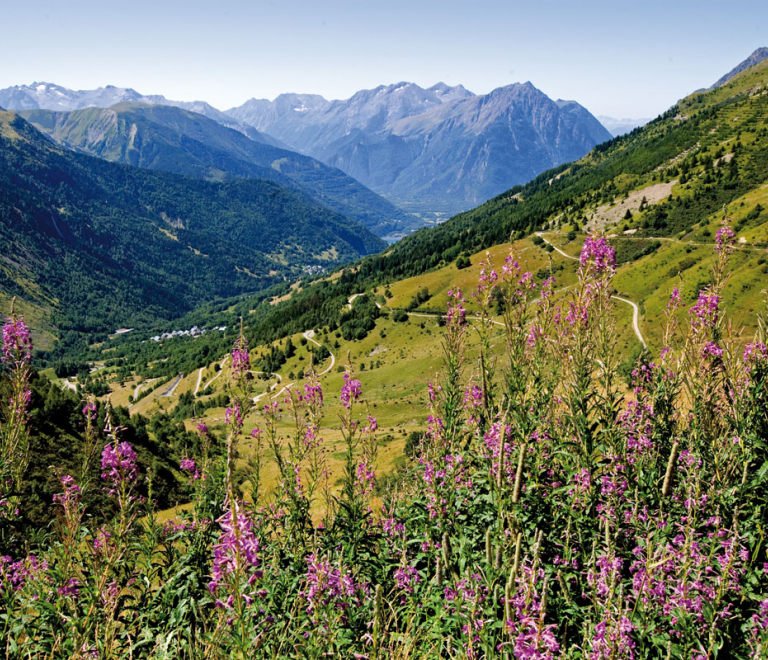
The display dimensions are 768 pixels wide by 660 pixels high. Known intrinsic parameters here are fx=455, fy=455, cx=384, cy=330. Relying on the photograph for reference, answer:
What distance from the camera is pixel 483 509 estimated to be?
22.4 feet

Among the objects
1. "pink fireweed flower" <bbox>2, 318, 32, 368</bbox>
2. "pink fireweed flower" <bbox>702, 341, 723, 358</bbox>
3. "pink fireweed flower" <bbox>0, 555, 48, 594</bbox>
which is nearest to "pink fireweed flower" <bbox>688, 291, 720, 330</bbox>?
"pink fireweed flower" <bbox>702, 341, 723, 358</bbox>

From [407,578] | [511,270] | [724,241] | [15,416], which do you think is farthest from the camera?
[724,241]

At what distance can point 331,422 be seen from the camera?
72.3 meters

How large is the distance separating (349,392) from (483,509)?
9.49 ft

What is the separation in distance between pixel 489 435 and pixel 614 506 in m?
1.96

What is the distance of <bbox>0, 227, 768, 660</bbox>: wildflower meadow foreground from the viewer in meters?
4.94

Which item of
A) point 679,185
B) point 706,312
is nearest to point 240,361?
point 706,312

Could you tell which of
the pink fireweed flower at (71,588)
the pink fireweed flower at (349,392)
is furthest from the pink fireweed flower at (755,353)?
the pink fireweed flower at (71,588)

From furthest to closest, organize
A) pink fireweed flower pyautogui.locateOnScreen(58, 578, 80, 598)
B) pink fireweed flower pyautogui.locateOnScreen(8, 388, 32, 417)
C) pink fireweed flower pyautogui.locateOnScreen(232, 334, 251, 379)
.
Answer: pink fireweed flower pyautogui.locateOnScreen(8, 388, 32, 417)
pink fireweed flower pyautogui.locateOnScreen(232, 334, 251, 379)
pink fireweed flower pyautogui.locateOnScreen(58, 578, 80, 598)

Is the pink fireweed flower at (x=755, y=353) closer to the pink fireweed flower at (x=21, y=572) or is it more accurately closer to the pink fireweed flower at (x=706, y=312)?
the pink fireweed flower at (x=706, y=312)

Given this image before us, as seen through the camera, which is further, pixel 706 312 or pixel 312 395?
pixel 312 395

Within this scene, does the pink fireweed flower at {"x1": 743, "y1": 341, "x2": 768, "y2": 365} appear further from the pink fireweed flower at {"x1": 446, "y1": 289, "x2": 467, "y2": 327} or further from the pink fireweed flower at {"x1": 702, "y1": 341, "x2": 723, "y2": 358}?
the pink fireweed flower at {"x1": 446, "y1": 289, "x2": 467, "y2": 327}

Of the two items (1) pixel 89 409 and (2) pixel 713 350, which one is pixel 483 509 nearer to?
(2) pixel 713 350

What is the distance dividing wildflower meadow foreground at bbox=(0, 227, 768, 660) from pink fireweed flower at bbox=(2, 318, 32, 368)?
0.12 feet
